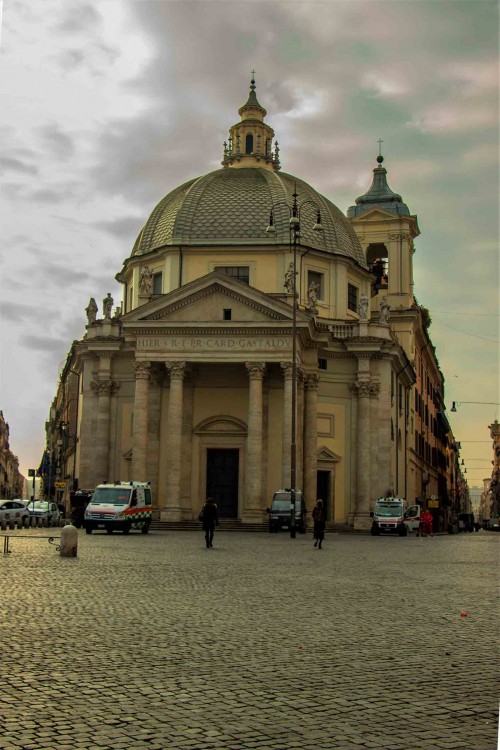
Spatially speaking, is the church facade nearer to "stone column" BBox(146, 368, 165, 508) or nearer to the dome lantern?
"stone column" BBox(146, 368, 165, 508)

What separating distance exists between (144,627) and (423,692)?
4298mm

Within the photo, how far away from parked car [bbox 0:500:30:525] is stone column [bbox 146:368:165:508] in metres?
6.65

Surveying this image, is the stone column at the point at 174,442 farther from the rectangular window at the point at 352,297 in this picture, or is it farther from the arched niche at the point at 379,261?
the arched niche at the point at 379,261

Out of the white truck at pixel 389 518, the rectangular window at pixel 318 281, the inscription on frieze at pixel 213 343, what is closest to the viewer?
the white truck at pixel 389 518

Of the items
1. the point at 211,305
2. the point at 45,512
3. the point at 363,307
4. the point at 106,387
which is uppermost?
the point at 363,307

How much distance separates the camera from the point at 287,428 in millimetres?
49281

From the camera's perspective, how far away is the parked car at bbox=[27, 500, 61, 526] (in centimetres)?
5161

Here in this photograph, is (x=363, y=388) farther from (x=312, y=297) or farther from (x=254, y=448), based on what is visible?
(x=254, y=448)

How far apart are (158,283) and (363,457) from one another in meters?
15.7

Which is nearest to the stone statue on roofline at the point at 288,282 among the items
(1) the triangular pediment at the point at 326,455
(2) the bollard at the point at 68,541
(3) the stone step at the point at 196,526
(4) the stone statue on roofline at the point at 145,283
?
(4) the stone statue on roofline at the point at 145,283

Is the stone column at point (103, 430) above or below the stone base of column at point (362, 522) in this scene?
above

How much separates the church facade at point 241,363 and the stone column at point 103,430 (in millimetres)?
66

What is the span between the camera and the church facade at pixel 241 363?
167 ft

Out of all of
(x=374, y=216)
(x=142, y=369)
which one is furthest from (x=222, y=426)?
(x=374, y=216)
